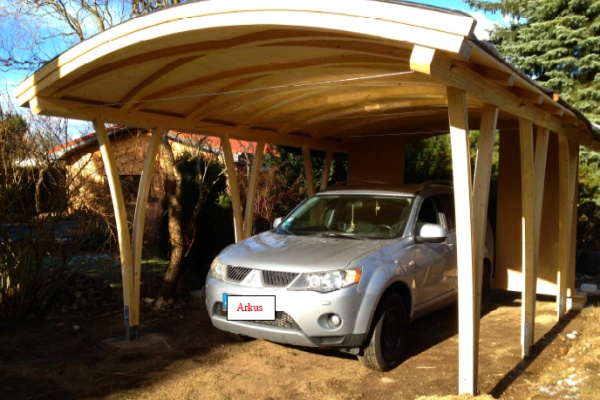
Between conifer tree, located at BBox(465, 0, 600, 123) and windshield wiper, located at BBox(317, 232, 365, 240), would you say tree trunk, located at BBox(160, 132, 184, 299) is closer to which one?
windshield wiper, located at BBox(317, 232, 365, 240)

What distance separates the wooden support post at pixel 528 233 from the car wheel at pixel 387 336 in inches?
52.2

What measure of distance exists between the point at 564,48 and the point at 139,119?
50.9 ft

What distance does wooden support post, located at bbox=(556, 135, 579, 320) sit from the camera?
7312 millimetres

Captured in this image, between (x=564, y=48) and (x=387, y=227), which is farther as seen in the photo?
(x=564, y=48)

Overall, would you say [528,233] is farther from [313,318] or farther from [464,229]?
[313,318]

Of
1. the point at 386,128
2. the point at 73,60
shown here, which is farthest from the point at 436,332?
Result: the point at 73,60

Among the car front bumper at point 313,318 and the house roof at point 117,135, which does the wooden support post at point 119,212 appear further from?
the car front bumper at point 313,318

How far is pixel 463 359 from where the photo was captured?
4.32 metres

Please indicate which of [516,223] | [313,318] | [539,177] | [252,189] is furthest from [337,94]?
[516,223]

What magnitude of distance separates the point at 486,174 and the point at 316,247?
1.85 metres

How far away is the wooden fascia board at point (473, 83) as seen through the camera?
12.2ft

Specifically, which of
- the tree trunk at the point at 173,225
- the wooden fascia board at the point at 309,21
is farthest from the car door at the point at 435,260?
the tree trunk at the point at 173,225

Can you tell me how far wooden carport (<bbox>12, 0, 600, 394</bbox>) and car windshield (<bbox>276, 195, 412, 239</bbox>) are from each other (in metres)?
1.22

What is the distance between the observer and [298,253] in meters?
5.39
